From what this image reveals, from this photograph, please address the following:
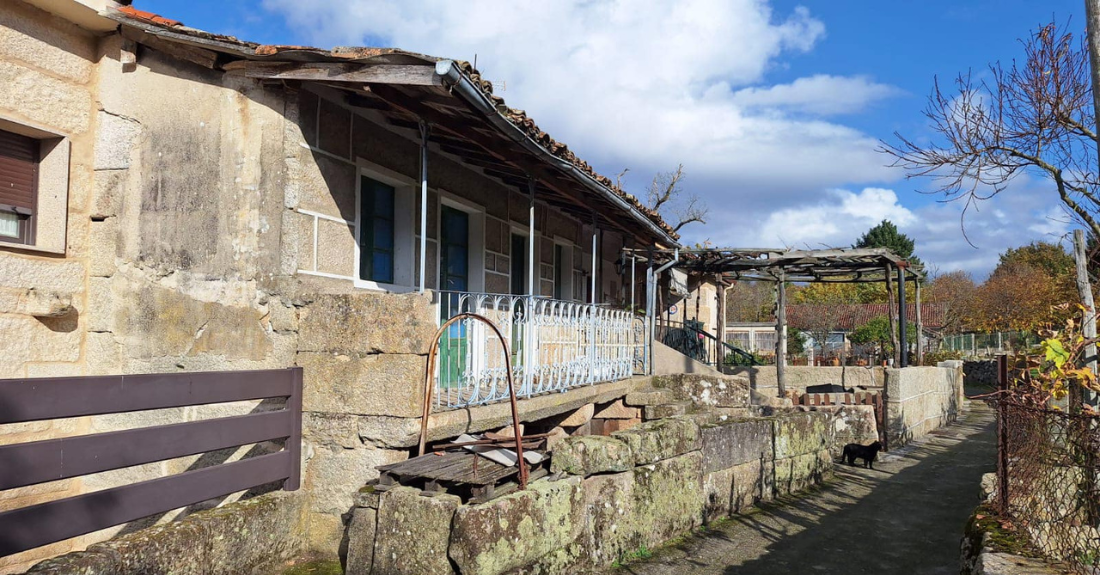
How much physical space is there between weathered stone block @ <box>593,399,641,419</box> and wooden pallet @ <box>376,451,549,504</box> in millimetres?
4603

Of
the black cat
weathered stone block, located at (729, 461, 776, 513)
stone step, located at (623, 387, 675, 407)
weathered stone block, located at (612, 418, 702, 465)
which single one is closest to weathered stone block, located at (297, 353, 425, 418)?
weathered stone block, located at (612, 418, 702, 465)

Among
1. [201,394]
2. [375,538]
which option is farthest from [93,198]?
[375,538]

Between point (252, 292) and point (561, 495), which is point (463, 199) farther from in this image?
point (561, 495)

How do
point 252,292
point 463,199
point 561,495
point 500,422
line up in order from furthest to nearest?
point 463,199 → point 500,422 → point 252,292 → point 561,495

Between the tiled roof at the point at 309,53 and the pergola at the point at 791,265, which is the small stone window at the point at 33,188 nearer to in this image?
the tiled roof at the point at 309,53

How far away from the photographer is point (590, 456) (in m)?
5.56

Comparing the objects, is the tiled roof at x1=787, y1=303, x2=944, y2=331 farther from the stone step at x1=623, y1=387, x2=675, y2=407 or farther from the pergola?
the stone step at x1=623, y1=387, x2=675, y2=407

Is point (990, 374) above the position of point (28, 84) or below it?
below

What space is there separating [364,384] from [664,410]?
5.12 metres

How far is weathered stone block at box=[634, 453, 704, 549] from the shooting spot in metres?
6.15

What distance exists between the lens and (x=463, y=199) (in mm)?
8172

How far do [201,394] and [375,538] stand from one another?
1.32 metres

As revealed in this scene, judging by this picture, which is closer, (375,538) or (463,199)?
(375,538)

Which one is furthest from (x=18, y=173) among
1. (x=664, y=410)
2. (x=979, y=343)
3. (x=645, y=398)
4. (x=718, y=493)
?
(x=979, y=343)
